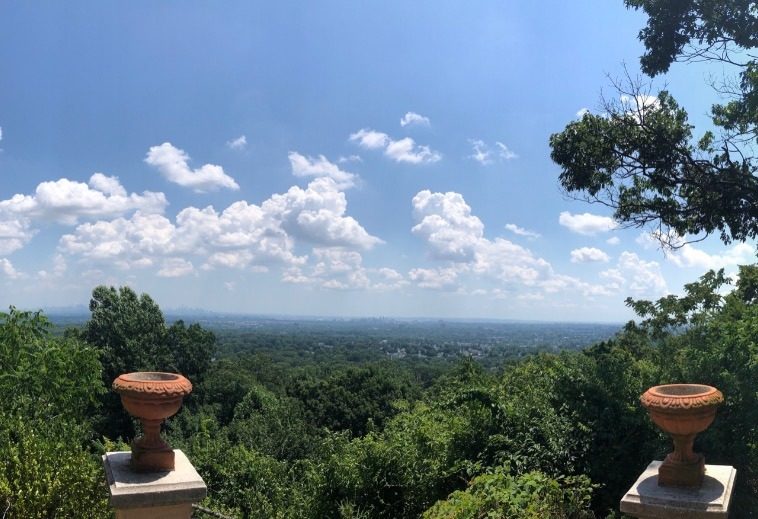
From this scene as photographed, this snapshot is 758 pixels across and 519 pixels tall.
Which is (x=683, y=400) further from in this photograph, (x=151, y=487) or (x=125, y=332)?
(x=125, y=332)

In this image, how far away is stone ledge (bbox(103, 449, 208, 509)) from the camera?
252 centimetres

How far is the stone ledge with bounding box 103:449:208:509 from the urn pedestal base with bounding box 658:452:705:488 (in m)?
2.24

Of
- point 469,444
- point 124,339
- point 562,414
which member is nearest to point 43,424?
point 469,444

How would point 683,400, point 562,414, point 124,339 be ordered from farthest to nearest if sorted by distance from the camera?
1. point 124,339
2. point 562,414
3. point 683,400

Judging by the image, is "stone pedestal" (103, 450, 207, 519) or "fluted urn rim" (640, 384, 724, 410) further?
"fluted urn rim" (640, 384, 724, 410)

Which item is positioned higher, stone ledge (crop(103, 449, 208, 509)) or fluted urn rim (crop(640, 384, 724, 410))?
fluted urn rim (crop(640, 384, 724, 410))

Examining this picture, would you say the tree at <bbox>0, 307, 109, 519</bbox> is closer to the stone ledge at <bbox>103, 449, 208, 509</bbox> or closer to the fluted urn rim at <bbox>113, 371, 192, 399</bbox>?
the stone ledge at <bbox>103, 449, 208, 509</bbox>

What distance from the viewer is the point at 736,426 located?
A: 5.18m

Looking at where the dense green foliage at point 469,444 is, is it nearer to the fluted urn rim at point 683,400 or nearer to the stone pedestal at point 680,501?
the stone pedestal at point 680,501

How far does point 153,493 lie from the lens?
8.45 feet

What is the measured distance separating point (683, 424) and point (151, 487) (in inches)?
101

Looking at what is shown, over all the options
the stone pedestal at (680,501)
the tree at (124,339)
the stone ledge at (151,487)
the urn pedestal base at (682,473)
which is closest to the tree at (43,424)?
the stone ledge at (151,487)

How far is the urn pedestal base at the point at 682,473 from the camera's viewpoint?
9.12 feet

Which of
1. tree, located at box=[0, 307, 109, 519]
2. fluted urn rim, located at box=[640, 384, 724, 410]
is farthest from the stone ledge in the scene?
fluted urn rim, located at box=[640, 384, 724, 410]
